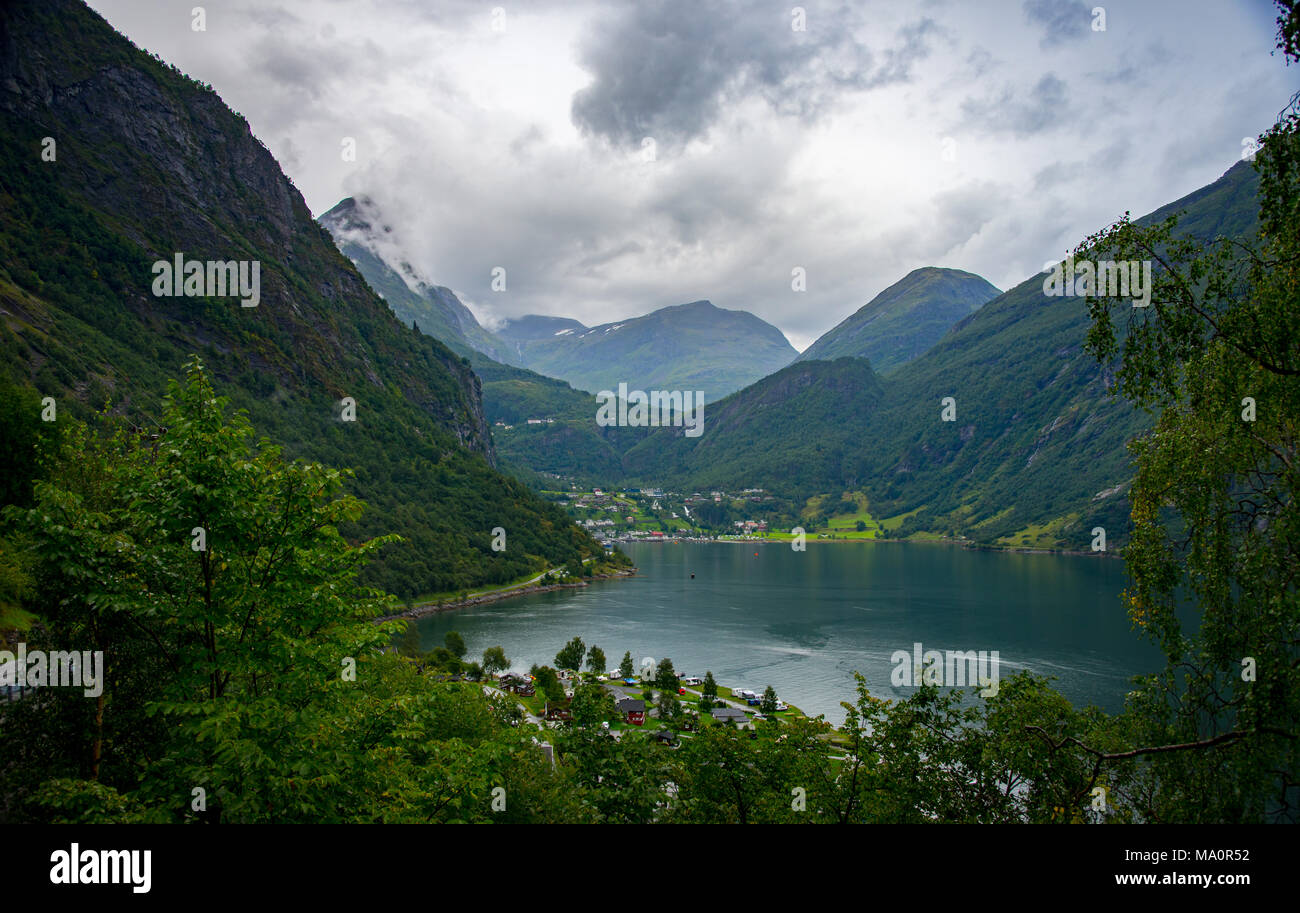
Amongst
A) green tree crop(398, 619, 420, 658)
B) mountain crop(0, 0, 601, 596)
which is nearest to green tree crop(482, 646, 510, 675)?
green tree crop(398, 619, 420, 658)

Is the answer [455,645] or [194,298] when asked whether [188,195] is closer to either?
[194,298]

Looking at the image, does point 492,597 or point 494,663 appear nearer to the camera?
point 494,663

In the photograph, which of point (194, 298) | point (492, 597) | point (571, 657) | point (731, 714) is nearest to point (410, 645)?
point (571, 657)

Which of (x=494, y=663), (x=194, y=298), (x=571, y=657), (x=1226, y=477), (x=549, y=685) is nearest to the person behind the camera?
(x=1226, y=477)

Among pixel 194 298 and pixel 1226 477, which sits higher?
pixel 194 298

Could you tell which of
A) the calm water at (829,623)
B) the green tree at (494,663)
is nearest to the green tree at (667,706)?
the calm water at (829,623)

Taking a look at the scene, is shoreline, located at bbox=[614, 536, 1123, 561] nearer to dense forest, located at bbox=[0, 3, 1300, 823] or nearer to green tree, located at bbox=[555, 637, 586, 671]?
green tree, located at bbox=[555, 637, 586, 671]
